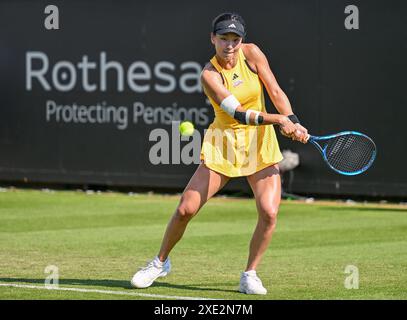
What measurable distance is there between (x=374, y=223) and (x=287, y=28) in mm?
3999

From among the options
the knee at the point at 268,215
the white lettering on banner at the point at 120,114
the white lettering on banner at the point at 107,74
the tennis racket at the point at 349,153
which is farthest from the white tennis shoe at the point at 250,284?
the white lettering on banner at the point at 107,74

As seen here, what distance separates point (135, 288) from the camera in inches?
352

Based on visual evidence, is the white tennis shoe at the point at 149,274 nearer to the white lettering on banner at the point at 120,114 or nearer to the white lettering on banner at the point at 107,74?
the white lettering on banner at the point at 120,114

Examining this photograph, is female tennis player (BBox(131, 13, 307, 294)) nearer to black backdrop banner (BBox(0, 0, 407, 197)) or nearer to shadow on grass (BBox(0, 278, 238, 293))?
shadow on grass (BBox(0, 278, 238, 293))

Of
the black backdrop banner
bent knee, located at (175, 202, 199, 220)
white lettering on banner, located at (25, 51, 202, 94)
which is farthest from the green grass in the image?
white lettering on banner, located at (25, 51, 202, 94)

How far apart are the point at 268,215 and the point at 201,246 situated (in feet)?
11.0

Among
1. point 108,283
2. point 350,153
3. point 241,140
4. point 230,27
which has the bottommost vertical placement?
point 108,283

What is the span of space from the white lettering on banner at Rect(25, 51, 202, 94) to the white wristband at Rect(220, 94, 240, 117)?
8.72 m

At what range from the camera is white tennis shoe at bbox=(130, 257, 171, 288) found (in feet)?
29.2

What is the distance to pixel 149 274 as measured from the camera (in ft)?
29.3

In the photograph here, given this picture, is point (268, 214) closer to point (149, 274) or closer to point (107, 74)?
point (149, 274)

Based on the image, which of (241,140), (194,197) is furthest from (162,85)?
(194,197)

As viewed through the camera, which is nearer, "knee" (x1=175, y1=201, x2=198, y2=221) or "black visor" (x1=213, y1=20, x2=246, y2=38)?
"black visor" (x1=213, y1=20, x2=246, y2=38)

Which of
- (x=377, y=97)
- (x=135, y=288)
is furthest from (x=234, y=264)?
(x=377, y=97)
